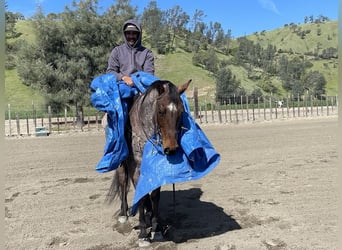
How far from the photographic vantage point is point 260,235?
161 inches

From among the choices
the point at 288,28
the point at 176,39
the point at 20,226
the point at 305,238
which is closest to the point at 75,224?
the point at 20,226

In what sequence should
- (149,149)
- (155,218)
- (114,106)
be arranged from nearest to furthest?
1. (149,149)
2. (114,106)
3. (155,218)

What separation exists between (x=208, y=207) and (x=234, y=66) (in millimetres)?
66907

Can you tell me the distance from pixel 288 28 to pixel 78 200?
14340 centimetres

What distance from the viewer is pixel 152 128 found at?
3.68 meters

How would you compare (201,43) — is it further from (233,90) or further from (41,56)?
(41,56)

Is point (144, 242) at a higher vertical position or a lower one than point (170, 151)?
lower

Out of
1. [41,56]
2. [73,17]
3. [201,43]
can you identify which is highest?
[201,43]

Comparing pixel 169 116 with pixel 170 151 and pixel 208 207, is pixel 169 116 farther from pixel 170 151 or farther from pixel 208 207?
pixel 208 207

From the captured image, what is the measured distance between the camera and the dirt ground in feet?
13.3

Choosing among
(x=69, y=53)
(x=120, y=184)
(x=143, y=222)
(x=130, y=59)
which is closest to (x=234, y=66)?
(x=69, y=53)

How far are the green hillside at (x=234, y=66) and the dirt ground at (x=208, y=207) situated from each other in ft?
70.8

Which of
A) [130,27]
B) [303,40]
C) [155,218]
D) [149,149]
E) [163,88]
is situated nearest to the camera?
[163,88]

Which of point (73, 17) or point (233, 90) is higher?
point (73, 17)
